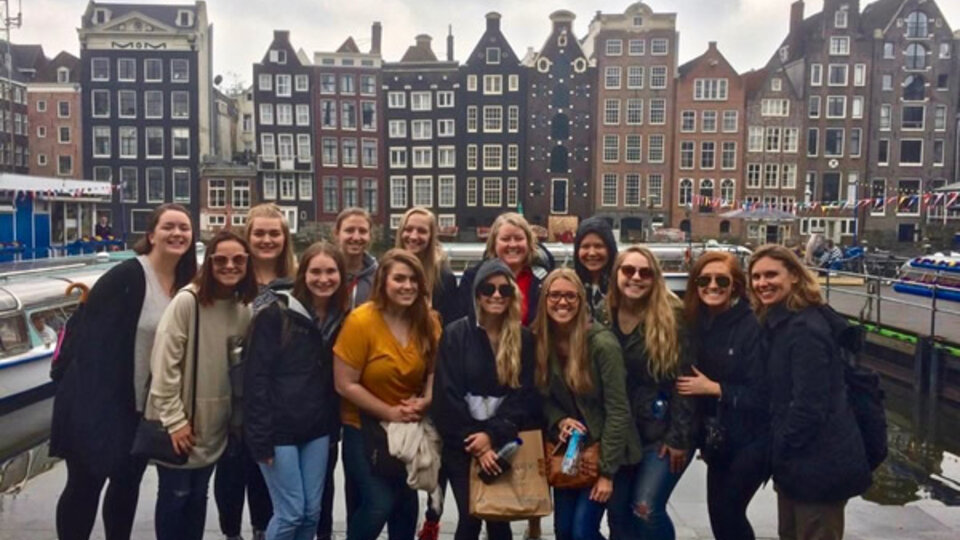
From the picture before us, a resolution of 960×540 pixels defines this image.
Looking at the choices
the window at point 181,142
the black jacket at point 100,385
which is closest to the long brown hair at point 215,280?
the black jacket at point 100,385

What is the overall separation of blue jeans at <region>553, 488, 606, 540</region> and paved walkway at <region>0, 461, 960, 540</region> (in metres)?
0.72

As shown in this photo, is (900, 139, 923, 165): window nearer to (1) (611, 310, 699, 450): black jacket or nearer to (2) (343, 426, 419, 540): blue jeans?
(1) (611, 310, 699, 450): black jacket

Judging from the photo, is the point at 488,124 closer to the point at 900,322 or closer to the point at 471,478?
the point at 900,322

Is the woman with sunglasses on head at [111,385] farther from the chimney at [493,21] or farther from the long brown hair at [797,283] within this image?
the chimney at [493,21]

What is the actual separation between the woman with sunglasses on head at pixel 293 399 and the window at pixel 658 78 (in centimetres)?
4316

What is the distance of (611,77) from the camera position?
144ft

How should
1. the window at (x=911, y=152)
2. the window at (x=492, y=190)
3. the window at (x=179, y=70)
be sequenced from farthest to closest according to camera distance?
the window at (x=492, y=190)
the window at (x=911, y=152)
the window at (x=179, y=70)

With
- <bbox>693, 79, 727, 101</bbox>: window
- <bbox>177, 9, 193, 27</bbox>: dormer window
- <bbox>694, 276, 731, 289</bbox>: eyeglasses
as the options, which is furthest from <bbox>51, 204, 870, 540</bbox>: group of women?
<bbox>177, 9, 193, 27</bbox>: dormer window

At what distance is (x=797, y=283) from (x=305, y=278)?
86.0 inches

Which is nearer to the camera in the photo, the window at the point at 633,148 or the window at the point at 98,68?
the window at the point at 98,68

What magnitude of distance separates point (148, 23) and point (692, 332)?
46031mm

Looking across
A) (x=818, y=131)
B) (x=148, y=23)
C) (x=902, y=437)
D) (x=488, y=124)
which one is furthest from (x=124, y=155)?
(x=902, y=437)

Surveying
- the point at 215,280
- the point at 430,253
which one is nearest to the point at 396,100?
the point at 430,253

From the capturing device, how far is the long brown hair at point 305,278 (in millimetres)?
3380
